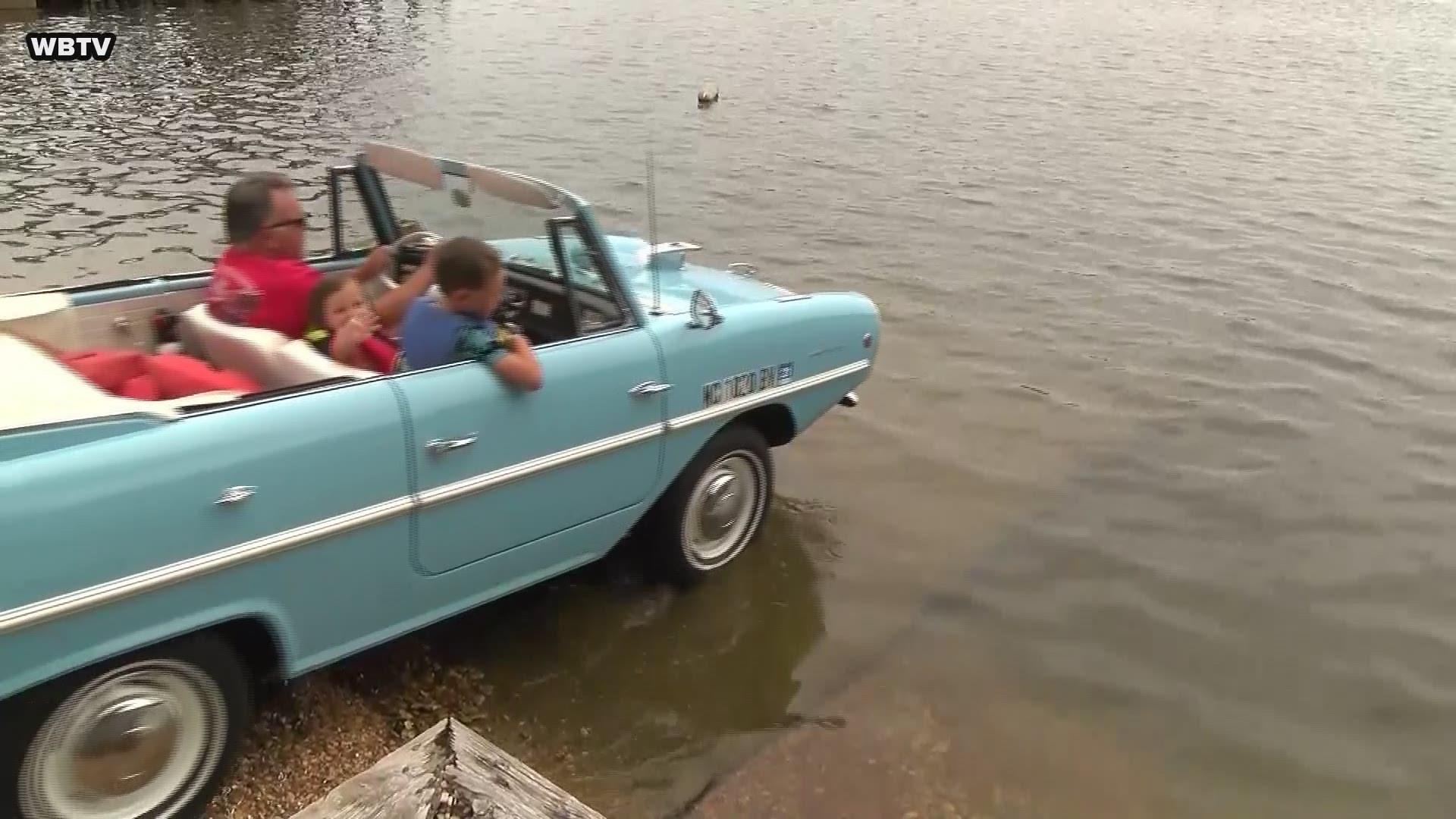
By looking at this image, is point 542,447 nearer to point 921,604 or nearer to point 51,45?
point 921,604

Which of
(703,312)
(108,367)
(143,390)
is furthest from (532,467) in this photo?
(108,367)

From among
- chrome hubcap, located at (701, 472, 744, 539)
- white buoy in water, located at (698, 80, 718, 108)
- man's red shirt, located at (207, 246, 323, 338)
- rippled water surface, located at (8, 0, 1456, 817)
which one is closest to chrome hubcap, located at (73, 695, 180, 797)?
rippled water surface, located at (8, 0, 1456, 817)

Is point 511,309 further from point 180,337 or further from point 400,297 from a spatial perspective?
point 180,337

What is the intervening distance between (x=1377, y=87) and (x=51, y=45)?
21.2 m

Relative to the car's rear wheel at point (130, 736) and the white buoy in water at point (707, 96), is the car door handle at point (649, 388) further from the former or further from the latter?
the white buoy in water at point (707, 96)

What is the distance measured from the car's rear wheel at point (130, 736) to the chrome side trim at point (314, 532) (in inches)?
8.6

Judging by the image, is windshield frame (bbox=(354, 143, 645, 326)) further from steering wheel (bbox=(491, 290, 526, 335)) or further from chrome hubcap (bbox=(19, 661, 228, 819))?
chrome hubcap (bbox=(19, 661, 228, 819))

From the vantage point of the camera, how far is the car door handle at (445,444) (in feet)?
10.6

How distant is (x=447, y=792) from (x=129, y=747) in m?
0.91

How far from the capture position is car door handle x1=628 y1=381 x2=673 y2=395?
12.6ft

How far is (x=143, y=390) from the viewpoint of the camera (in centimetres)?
319

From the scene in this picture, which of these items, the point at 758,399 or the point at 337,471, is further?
the point at 758,399

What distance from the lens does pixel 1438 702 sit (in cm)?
432

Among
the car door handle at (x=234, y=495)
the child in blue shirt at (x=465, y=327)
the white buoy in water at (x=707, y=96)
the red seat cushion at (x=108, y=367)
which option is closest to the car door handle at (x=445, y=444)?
the child in blue shirt at (x=465, y=327)
